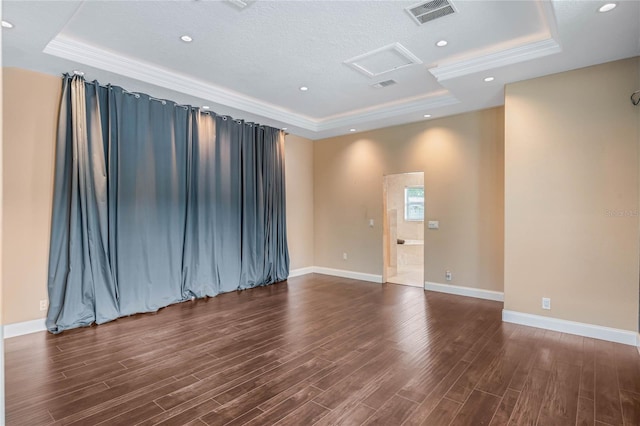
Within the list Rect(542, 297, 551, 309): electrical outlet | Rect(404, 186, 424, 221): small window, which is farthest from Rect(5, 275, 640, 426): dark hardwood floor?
Rect(404, 186, 424, 221): small window

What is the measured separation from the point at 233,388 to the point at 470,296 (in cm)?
422

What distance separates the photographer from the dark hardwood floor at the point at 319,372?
8.39ft

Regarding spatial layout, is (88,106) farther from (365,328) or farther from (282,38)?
(365,328)

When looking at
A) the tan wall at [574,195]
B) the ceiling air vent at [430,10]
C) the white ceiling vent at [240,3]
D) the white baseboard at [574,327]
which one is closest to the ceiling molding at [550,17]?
the ceiling air vent at [430,10]

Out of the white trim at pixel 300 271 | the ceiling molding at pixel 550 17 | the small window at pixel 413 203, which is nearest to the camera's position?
the ceiling molding at pixel 550 17

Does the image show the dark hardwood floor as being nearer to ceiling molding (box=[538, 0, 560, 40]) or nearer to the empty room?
the empty room

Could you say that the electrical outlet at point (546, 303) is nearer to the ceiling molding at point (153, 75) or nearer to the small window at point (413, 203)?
the ceiling molding at point (153, 75)

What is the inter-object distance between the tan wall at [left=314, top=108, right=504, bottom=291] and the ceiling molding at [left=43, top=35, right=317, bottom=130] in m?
1.89

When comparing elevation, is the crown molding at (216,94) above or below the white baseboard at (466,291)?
above

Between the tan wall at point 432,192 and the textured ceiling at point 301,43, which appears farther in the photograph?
the tan wall at point 432,192

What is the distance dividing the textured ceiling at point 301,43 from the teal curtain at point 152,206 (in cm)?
55

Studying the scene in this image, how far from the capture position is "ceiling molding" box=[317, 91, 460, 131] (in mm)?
5443

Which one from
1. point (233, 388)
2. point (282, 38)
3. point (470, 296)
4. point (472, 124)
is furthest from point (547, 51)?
point (233, 388)

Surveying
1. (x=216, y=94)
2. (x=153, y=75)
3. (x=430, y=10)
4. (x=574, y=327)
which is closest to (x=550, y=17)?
(x=430, y=10)
